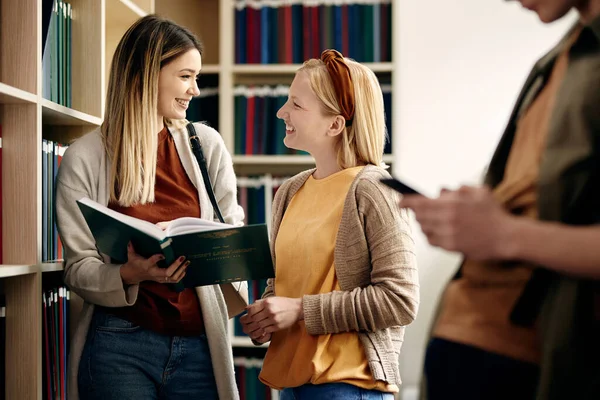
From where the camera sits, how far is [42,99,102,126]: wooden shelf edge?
1805 millimetres

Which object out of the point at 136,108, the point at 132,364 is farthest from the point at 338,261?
the point at 136,108

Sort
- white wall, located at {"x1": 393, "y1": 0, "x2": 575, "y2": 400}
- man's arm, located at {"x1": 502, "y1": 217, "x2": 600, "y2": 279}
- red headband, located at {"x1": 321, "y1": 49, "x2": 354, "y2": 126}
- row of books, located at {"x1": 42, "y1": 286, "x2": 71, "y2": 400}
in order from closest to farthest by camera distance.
→ man's arm, located at {"x1": 502, "y1": 217, "x2": 600, "y2": 279} < red headband, located at {"x1": 321, "y1": 49, "x2": 354, "y2": 126} < row of books, located at {"x1": 42, "y1": 286, "x2": 71, "y2": 400} < white wall, located at {"x1": 393, "y1": 0, "x2": 575, "y2": 400}

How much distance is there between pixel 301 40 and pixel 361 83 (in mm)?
1549

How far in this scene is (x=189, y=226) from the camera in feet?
4.71

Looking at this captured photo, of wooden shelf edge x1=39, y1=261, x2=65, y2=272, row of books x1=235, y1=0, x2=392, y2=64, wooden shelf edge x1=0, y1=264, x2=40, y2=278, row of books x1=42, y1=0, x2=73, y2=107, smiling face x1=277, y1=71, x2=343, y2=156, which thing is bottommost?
wooden shelf edge x1=39, y1=261, x2=65, y2=272

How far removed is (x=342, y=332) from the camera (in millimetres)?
1488

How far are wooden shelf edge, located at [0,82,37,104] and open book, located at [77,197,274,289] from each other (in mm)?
348

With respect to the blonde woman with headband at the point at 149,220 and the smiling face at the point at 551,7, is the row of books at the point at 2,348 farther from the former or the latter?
the smiling face at the point at 551,7

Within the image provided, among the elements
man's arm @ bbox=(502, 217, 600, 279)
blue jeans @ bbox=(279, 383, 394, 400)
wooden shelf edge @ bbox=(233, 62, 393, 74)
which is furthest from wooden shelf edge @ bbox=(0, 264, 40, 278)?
wooden shelf edge @ bbox=(233, 62, 393, 74)

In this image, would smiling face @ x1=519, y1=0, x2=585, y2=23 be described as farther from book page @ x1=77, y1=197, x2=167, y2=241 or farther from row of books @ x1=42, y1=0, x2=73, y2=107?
row of books @ x1=42, y1=0, x2=73, y2=107

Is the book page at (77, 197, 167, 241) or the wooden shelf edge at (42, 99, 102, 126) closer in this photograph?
the book page at (77, 197, 167, 241)

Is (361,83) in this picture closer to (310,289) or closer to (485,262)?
(310,289)

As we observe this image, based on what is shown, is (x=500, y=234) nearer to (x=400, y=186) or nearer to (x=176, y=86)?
(x=400, y=186)

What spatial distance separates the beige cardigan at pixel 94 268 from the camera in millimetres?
1607
